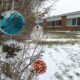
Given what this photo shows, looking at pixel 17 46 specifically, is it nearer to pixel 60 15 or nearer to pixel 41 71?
pixel 41 71

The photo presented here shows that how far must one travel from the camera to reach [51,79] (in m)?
9.32
